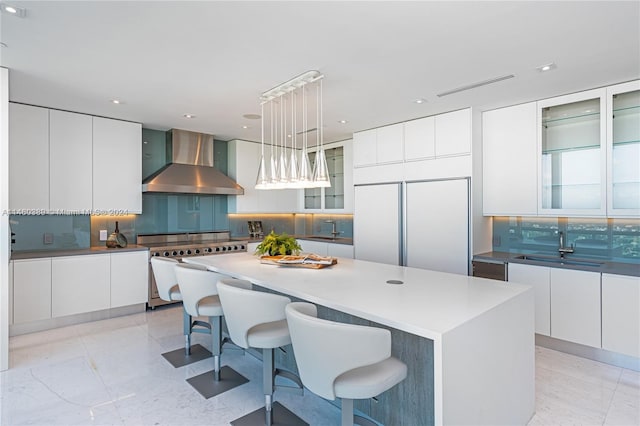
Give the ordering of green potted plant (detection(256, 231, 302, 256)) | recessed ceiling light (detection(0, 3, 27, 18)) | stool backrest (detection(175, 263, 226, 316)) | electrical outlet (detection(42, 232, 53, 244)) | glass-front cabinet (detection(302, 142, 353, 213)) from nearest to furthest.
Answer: recessed ceiling light (detection(0, 3, 27, 18))
stool backrest (detection(175, 263, 226, 316))
green potted plant (detection(256, 231, 302, 256))
electrical outlet (detection(42, 232, 53, 244))
glass-front cabinet (detection(302, 142, 353, 213))

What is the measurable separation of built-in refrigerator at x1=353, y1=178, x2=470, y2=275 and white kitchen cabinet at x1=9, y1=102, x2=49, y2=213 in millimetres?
3893

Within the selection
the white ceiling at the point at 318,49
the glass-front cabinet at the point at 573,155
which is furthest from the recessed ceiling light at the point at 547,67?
the glass-front cabinet at the point at 573,155

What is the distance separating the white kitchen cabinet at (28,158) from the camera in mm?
3662

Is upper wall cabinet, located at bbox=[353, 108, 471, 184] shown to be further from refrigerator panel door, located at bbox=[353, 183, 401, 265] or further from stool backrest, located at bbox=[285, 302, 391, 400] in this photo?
stool backrest, located at bbox=[285, 302, 391, 400]

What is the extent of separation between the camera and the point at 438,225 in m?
4.09

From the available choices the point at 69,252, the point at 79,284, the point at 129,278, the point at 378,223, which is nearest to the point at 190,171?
the point at 129,278

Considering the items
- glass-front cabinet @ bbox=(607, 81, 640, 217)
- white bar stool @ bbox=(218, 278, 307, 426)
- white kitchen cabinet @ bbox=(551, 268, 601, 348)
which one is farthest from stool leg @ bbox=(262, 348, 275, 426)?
glass-front cabinet @ bbox=(607, 81, 640, 217)

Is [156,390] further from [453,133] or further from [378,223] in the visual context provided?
[453,133]

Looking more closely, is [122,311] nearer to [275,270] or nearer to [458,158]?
[275,270]

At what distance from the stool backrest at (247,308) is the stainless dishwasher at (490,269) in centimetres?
259

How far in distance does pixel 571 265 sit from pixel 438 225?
134 cm

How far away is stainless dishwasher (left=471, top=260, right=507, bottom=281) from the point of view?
11.8ft

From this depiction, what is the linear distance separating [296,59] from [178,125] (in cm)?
279

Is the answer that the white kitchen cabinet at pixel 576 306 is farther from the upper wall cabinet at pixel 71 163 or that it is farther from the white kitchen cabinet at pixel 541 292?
the upper wall cabinet at pixel 71 163
